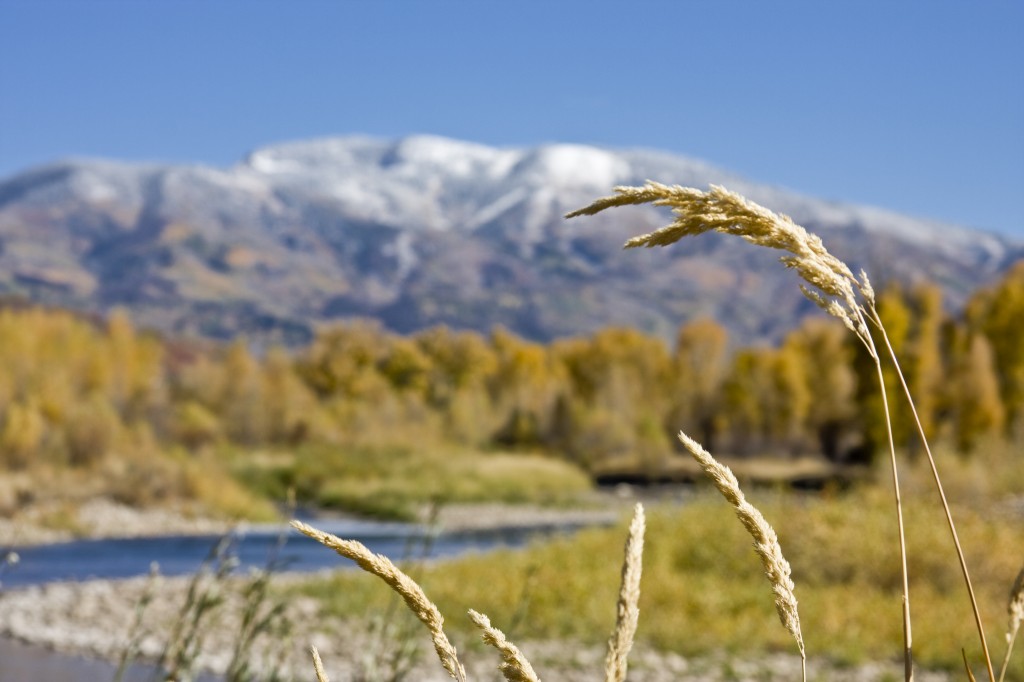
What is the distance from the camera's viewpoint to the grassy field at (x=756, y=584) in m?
14.6

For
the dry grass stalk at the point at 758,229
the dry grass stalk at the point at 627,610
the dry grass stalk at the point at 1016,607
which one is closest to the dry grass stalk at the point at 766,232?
the dry grass stalk at the point at 758,229

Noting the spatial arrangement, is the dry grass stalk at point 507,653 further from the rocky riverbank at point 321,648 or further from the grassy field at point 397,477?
the grassy field at point 397,477

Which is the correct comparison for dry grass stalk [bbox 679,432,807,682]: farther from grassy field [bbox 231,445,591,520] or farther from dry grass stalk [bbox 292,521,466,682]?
grassy field [bbox 231,445,591,520]


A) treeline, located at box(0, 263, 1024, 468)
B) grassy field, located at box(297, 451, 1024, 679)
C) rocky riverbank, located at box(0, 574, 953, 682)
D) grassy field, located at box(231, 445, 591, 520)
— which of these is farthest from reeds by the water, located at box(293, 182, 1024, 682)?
treeline, located at box(0, 263, 1024, 468)

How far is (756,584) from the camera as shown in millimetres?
17453

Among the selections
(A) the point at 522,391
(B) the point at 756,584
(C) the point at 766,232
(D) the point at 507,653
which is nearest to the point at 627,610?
(D) the point at 507,653

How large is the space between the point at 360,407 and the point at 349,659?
151 ft

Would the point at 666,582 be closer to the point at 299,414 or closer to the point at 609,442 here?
the point at 299,414

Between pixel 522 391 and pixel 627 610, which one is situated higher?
pixel 627 610

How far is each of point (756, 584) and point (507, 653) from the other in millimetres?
16856

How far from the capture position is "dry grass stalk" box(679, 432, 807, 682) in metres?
1.38

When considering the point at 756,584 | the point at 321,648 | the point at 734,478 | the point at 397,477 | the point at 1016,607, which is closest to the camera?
the point at 734,478

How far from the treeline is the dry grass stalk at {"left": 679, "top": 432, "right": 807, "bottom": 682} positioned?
37.1 m

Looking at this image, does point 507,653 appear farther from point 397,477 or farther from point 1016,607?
point 397,477
